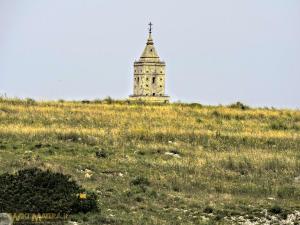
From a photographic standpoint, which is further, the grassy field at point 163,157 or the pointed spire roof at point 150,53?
the pointed spire roof at point 150,53

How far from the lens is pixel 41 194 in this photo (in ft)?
62.8

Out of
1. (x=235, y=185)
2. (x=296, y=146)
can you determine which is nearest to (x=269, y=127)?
(x=296, y=146)

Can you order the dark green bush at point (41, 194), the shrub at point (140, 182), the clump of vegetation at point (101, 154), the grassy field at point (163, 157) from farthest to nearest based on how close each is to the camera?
the clump of vegetation at point (101, 154) < the shrub at point (140, 182) < the grassy field at point (163, 157) < the dark green bush at point (41, 194)

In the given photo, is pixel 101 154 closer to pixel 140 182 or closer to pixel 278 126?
pixel 140 182

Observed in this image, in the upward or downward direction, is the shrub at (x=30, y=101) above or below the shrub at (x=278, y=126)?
above

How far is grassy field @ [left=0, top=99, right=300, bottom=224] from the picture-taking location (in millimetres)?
20125

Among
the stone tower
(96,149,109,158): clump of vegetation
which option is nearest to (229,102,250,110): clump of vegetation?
(96,149,109,158): clump of vegetation

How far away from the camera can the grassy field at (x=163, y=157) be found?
2012 cm

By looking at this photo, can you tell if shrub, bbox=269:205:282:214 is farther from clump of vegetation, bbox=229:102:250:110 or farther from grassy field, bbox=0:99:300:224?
clump of vegetation, bbox=229:102:250:110

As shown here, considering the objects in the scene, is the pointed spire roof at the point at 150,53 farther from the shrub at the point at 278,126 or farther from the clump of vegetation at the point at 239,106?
the shrub at the point at 278,126

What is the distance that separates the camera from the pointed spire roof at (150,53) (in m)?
106

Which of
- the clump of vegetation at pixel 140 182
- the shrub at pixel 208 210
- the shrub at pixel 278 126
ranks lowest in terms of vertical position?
the shrub at pixel 208 210

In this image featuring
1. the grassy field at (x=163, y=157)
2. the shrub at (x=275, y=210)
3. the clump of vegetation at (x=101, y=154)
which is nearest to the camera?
the shrub at (x=275, y=210)

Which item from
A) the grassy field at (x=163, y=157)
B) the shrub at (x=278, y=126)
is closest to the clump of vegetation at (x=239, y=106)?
the grassy field at (x=163, y=157)
